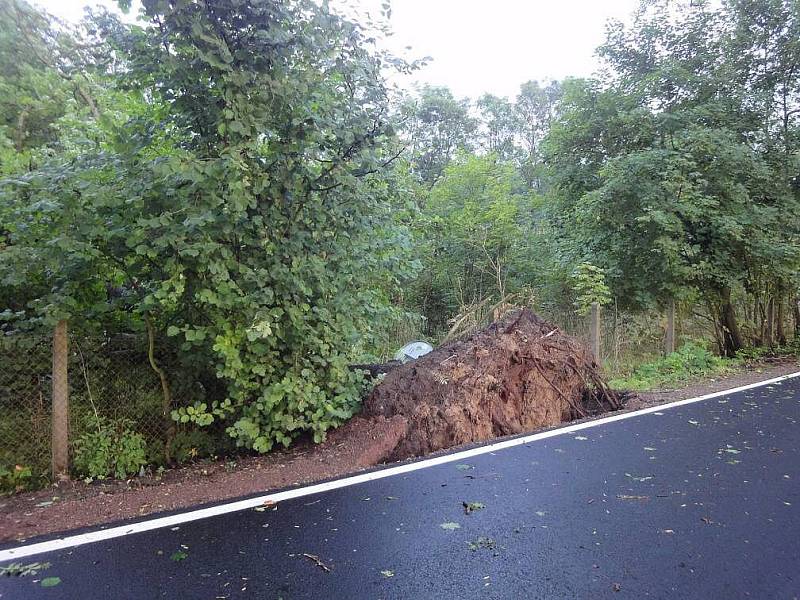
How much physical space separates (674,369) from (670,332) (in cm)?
113

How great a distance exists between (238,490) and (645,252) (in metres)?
9.31

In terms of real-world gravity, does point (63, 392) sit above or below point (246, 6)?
below

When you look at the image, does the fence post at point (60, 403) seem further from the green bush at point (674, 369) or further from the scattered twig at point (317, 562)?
the green bush at point (674, 369)

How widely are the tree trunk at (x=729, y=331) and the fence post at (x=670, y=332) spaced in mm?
1921

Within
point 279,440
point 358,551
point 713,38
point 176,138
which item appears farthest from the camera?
point 713,38

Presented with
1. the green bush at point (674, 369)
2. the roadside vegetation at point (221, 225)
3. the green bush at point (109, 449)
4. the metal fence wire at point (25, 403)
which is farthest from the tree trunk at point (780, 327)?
the metal fence wire at point (25, 403)

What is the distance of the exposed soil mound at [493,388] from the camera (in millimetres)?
5246

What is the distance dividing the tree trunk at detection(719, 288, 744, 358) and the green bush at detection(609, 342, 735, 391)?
4.94 ft

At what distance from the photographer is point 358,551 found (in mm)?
2805

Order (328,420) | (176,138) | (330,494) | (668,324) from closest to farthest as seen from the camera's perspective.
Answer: (330,494) < (176,138) < (328,420) < (668,324)

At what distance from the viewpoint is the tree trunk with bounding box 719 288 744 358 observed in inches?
441

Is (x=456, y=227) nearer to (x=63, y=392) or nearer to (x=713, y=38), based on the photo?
(x=713, y=38)

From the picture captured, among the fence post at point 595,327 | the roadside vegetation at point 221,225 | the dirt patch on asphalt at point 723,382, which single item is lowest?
the dirt patch on asphalt at point 723,382

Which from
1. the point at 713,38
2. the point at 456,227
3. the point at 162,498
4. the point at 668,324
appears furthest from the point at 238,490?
the point at 713,38
